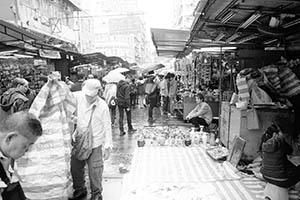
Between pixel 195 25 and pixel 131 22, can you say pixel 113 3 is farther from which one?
pixel 195 25

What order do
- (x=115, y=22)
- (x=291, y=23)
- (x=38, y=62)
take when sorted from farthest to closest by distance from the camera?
(x=115, y=22) < (x=38, y=62) < (x=291, y=23)

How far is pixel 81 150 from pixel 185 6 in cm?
3514

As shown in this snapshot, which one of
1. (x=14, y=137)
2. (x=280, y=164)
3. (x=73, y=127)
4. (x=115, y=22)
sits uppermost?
(x=115, y=22)

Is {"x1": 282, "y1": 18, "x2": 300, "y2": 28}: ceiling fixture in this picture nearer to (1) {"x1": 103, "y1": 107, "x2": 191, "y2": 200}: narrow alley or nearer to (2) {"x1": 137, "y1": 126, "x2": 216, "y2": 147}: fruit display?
(2) {"x1": 137, "y1": 126, "x2": 216, "y2": 147}: fruit display

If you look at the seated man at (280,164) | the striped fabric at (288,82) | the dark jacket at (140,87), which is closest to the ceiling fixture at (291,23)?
the striped fabric at (288,82)

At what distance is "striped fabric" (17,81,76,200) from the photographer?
3699mm

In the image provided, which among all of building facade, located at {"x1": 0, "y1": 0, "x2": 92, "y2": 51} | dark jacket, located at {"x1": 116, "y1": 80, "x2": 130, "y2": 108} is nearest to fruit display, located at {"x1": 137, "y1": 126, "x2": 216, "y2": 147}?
dark jacket, located at {"x1": 116, "y1": 80, "x2": 130, "y2": 108}

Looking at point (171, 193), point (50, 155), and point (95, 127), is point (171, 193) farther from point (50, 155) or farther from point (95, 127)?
point (50, 155)

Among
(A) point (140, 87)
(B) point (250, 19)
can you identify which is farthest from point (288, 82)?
(A) point (140, 87)

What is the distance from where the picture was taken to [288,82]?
4.54m

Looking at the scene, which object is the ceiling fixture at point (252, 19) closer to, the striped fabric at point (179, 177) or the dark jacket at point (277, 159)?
the dark jacket at point (277, 159)

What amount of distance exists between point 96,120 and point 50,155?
850mm

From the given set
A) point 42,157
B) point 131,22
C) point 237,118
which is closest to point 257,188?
point 237,118

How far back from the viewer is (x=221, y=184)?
340 centimetres
